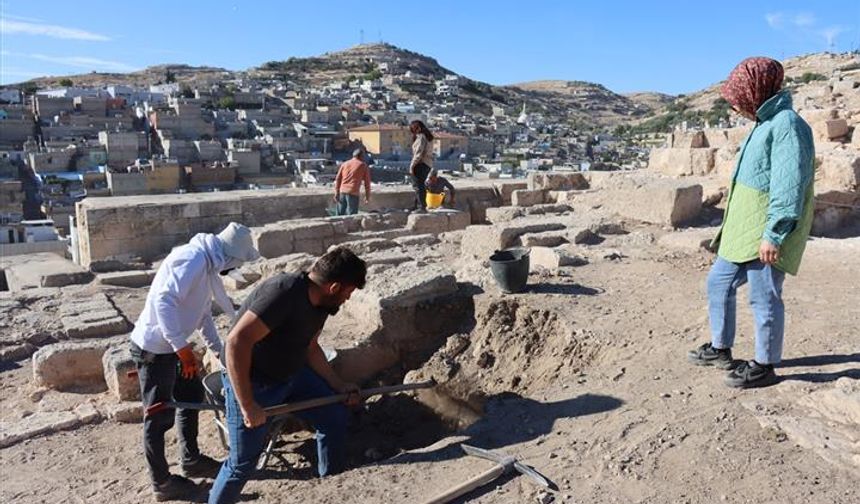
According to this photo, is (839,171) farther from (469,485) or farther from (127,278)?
(127,278)

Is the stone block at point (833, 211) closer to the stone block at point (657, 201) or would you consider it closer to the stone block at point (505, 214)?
the stone block at point (657, 201)

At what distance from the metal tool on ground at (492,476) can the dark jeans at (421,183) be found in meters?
7.49

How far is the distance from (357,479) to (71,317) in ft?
14.3

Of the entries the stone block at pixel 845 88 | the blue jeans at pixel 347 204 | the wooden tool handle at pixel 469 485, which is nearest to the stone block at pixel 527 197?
the blue jeans at pixel 347 204

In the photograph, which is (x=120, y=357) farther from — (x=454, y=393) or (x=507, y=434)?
(x=507, y=434)

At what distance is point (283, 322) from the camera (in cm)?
327

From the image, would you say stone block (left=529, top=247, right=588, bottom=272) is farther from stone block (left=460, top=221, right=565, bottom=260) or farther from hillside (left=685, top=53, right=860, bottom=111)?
hillside (left=685, top=53, right=860, bottom=111)

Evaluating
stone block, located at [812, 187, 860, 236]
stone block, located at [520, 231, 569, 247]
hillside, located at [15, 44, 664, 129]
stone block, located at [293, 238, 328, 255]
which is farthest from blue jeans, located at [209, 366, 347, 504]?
hillside, located at [15, 44, 664, 129]

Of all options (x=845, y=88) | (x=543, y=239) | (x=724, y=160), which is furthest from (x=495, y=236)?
(x=845, y=88)

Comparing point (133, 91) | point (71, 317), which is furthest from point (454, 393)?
point (133, 91)

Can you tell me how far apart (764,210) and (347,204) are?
7.28 meters

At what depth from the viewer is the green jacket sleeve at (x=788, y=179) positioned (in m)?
3.31

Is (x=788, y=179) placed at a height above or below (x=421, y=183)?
above

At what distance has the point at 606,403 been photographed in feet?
12.3
